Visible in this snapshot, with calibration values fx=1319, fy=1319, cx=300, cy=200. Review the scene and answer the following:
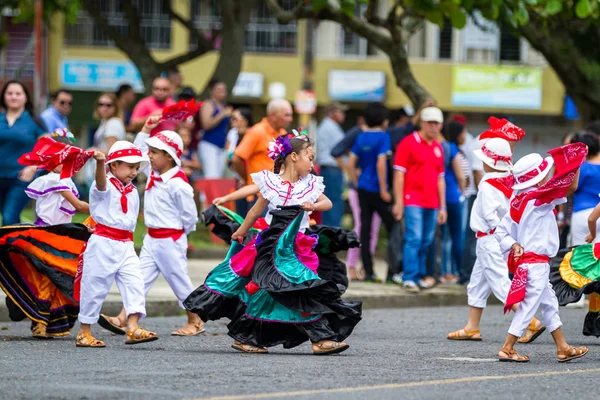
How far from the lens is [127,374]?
7.82 meters

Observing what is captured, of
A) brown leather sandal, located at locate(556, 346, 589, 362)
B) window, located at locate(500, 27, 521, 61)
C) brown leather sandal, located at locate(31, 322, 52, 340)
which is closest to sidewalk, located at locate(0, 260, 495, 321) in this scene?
Result: brown leather sandal, located at locate(31, 322, 52, 340)

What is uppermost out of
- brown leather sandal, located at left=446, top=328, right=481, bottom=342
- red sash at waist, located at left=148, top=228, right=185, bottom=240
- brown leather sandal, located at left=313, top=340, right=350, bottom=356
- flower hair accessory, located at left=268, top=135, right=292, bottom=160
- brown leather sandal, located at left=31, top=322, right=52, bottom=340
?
flower hair accessory, located at left=268, top=135, right=292, bottom=160

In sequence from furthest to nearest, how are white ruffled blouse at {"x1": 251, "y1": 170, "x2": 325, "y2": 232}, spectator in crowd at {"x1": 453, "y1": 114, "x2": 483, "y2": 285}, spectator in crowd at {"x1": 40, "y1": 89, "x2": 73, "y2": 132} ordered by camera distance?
spectator in crowd at {"x1": 453, "y1": 114, "x2": 483, "y2": 285}, spectator in crowd at {"x1": 40, "y1": 89, "x2": 73, "y2": 132}, white ruffled blouse at {"x1": 251, "y1": 170, "x2": 325, "y2": 232}

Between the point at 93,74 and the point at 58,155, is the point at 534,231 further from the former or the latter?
the point at 93,74

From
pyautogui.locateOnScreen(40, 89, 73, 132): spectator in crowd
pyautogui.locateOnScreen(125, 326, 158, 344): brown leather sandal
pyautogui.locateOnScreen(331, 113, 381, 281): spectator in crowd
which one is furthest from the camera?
pyautogui.locateOnScreen(331, 113, 381, 281): spectator in crowd

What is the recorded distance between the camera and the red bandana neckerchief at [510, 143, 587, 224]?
9.09m

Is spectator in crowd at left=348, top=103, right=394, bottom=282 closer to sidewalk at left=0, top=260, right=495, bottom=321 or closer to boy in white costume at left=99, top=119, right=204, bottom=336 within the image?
sidewalk at left=0, top=260, right=495, bottom=321

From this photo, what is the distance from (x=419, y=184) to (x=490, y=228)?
3.32 meters

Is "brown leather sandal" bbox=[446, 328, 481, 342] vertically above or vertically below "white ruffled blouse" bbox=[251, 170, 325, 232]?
below

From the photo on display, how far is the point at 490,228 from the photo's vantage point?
10.8 metres

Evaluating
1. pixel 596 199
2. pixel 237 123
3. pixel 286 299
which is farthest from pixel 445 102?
pixel 286 299

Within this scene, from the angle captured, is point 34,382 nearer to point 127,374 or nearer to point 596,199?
point 127,374

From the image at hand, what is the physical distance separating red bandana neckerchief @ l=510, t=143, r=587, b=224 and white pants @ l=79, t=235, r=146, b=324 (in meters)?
2.83

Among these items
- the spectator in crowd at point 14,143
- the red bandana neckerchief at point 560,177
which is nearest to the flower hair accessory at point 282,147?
the red bandana neckerchief at point 560,177
